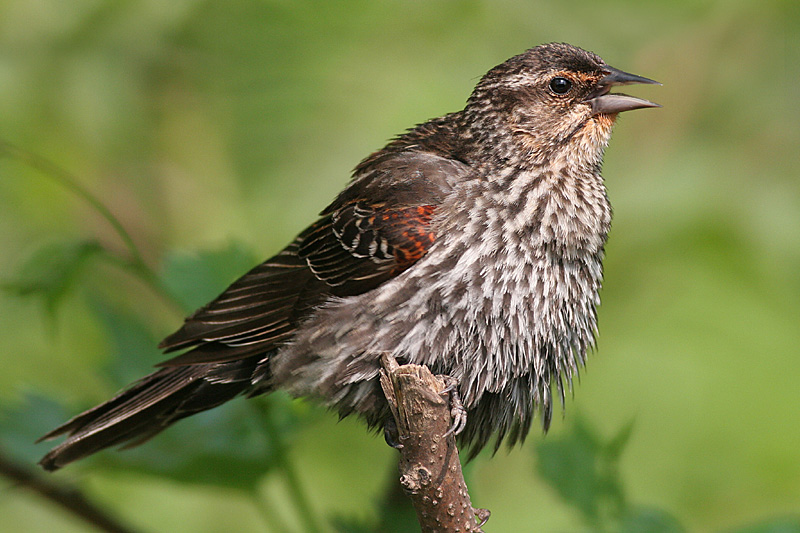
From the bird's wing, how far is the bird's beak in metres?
0.55

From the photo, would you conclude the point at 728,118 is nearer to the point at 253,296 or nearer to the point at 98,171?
the point at 253,296

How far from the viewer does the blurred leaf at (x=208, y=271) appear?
3707 millimetres

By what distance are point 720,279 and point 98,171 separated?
383cm

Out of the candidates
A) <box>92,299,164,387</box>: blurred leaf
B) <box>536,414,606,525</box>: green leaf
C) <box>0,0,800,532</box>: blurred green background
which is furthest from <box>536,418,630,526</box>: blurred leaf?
<box>92,299,164,387</box>: blurred leaf

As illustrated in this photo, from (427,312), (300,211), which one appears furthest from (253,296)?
(300,211)

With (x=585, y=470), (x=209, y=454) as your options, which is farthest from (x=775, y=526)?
(x=209, y=454)

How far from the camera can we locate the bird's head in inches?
143

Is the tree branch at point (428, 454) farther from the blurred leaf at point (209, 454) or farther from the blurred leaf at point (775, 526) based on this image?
the blurred leaf at point (775, 526)

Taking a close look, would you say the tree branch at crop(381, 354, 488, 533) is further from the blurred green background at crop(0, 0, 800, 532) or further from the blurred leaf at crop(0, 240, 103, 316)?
the blurred green background at crop(0, 0, 800, 532)

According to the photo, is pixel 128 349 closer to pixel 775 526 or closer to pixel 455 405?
pixel 455 405

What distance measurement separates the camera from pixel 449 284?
3.34 meters

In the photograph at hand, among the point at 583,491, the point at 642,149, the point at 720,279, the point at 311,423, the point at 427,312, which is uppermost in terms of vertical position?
the point at 642,149

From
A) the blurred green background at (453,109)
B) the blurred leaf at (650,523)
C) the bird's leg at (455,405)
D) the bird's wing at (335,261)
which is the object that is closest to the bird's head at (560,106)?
the bird's wing at (335,261)

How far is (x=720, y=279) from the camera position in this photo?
539 centimetres
